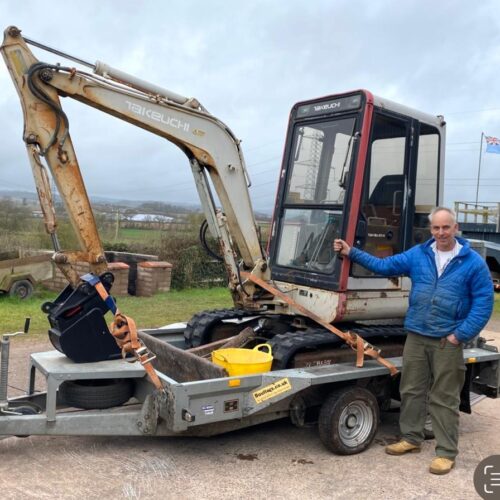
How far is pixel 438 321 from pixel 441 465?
1.07m

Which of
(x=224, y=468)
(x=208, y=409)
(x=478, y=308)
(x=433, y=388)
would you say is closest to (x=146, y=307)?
(x=224, y=468)

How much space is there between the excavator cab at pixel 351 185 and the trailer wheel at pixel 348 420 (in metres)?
0.89

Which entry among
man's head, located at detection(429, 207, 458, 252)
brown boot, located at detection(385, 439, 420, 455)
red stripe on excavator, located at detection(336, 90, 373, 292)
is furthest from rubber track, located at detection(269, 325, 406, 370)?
man's head, located at detection(429, 207, 458, 252)

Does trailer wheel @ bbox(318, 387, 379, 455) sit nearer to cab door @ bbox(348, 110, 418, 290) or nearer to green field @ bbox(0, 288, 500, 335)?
cab door @ bbox(348, 110, 418, 290)

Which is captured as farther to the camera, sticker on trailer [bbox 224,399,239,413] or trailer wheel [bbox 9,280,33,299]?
trailer wheel [bbox 9,280,33,299]

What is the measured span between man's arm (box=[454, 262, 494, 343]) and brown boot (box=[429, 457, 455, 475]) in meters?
0.93

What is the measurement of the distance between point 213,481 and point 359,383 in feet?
5.00

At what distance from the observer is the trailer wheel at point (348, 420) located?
15.2 feet

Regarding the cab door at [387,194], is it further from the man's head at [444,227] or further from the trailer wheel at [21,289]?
the trailer wheel at [21,289]

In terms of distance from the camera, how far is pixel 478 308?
441 cm

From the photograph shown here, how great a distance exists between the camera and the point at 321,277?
5137mm

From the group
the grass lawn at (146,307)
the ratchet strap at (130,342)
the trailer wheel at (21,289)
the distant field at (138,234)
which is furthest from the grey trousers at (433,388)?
the distant field at (138,234)

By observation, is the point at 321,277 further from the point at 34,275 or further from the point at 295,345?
the point at 34,275

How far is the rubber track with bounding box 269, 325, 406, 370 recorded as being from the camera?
15.3 ft
